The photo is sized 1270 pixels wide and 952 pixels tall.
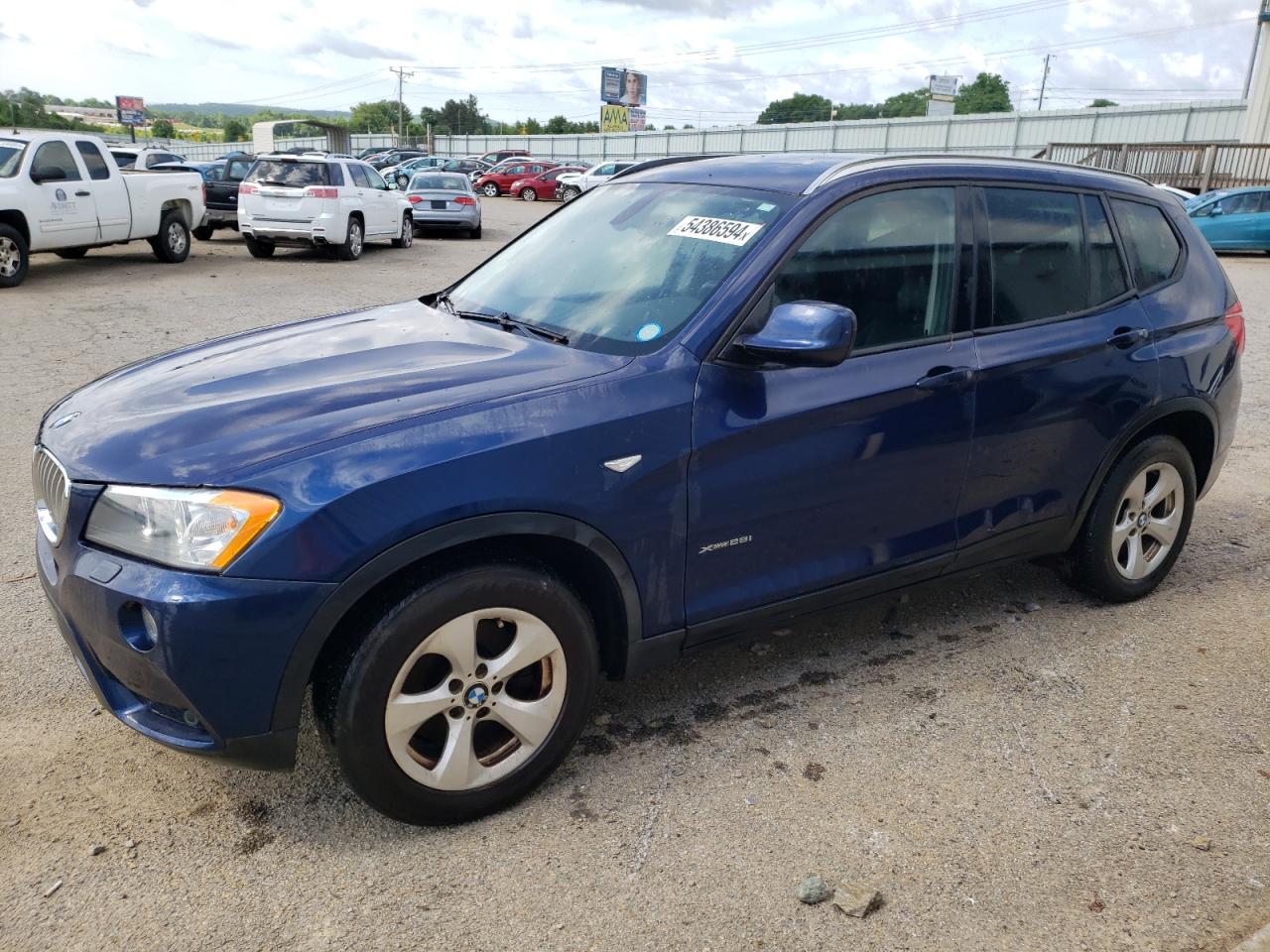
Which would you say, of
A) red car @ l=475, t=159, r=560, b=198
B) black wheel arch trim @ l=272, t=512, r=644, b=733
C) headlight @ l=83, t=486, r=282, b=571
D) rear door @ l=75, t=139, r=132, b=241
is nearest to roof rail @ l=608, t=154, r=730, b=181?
black wheel arch trim @ l=272, t=512, r=644, b=733

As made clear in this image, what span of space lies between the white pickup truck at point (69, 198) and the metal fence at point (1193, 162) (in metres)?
22.0

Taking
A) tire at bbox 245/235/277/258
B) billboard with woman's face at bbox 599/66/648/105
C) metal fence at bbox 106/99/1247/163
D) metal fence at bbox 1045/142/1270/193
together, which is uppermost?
billboard with woman's face at bbox 599/66/648/105

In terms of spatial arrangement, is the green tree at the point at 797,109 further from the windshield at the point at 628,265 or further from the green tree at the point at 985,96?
the windshield at the point at 628,265

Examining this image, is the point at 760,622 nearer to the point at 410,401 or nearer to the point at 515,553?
the point at 515,553

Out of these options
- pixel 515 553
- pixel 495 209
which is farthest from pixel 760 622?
pixel 495 209

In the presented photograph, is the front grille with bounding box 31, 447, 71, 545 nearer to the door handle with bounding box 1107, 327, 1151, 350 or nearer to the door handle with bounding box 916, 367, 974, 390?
the door handle with bounding box 916, 367, 974, 390

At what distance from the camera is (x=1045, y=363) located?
3623 mm

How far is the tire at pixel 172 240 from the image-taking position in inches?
591

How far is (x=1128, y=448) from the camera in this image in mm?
4082

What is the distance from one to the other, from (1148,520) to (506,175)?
34763 millimetres

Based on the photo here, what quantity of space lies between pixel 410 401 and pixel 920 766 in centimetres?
190

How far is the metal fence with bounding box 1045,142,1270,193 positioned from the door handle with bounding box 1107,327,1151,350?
82.8 ft

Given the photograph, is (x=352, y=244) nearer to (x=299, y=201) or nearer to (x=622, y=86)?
(x=299, y=201)

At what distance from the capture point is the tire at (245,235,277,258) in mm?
16562
